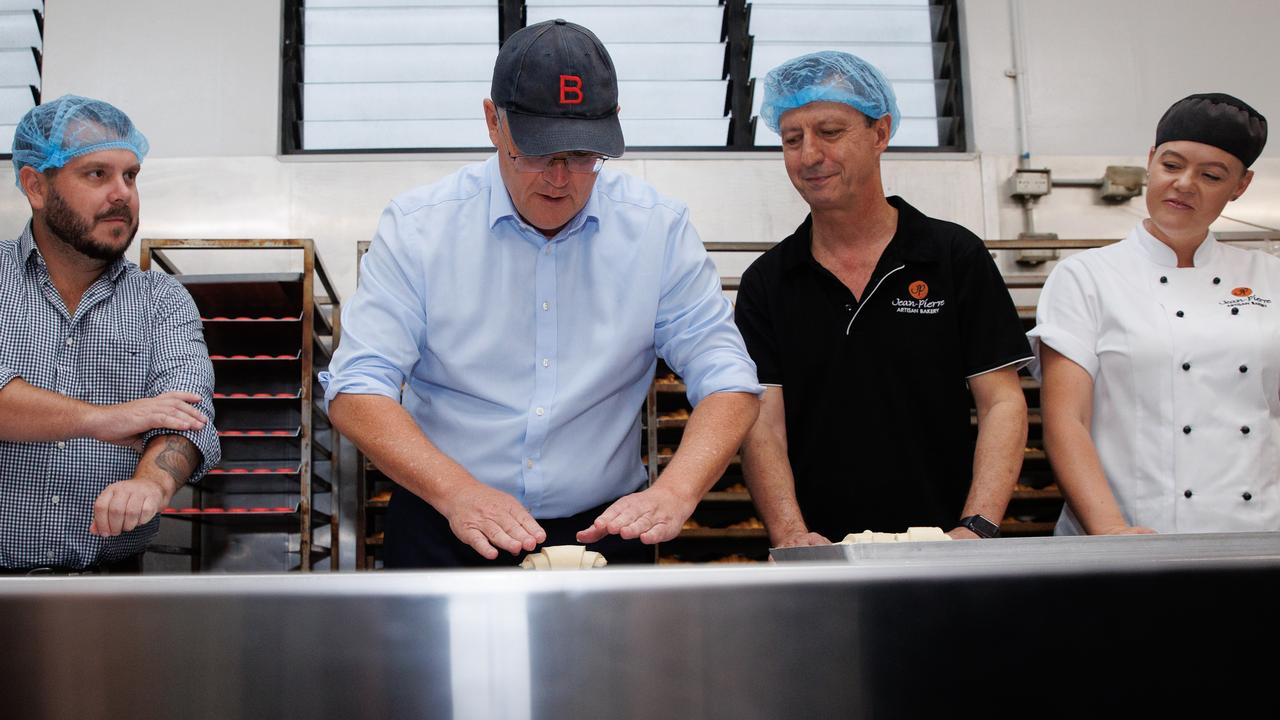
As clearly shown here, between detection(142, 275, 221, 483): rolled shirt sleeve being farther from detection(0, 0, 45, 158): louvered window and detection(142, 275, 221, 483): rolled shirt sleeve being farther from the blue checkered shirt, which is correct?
detection(0, 0, 45, 158): louvered window

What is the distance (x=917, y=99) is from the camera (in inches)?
171

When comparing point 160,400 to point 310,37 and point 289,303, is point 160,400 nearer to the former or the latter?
point 289,303

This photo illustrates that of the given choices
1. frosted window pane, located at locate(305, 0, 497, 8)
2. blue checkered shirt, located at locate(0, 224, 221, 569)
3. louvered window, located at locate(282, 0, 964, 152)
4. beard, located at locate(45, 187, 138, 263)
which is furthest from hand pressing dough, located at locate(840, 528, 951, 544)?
frosted window pane, located at locate(305, 0, 497, 8)

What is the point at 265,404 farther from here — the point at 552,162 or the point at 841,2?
the point at 841,2

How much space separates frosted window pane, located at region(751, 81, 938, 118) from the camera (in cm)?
432

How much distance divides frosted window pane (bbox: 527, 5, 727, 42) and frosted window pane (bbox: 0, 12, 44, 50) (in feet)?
6.40

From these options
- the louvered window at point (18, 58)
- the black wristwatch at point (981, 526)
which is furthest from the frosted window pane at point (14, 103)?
the black wristwatch at point (981, 526)

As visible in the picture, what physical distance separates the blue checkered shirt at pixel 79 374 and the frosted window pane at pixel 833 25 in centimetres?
297

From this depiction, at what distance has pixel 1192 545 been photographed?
862 millimetres

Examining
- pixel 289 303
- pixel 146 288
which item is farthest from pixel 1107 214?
pixel 146 288

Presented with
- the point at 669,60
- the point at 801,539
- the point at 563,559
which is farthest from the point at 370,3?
the point at 563,559

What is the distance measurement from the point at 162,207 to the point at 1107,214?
3.66 metres

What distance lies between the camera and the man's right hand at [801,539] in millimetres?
1549

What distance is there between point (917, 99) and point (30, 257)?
3407 mm
